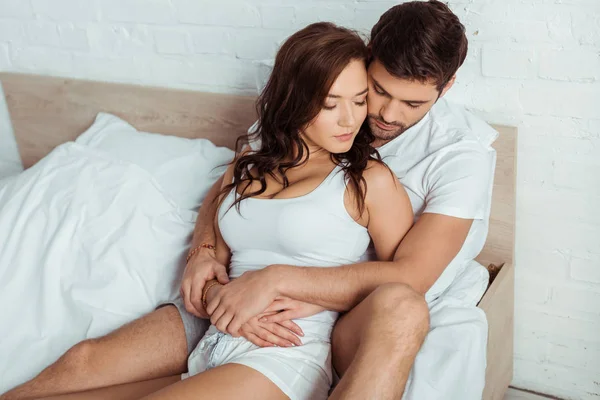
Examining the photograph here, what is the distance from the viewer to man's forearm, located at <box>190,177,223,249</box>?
1.78 metres

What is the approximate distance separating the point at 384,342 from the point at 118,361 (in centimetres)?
64

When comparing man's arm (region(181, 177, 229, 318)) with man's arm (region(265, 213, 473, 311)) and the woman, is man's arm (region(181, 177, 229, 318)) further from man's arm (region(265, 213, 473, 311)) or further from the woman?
man's arm (region(265, 213, 473, 311))

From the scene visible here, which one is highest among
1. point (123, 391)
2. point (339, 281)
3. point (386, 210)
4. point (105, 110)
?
point (386, 210)

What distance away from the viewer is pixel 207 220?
1.84m

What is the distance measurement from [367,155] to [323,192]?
0.46 feet

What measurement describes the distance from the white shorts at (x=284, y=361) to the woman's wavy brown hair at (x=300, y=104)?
31 cm

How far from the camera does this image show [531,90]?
1.80m

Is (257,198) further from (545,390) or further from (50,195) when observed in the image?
(545,390)

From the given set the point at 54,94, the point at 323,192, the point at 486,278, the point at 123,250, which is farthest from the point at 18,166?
the point at 486,278

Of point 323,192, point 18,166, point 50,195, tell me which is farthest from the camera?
point 18,166

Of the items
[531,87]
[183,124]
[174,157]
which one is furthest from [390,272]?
[183,124]

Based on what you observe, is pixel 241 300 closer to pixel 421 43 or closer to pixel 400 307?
pixel 400 307

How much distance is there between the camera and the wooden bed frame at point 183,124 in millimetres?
1839

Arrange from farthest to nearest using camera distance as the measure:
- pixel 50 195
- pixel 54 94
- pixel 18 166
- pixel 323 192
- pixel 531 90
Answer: pixel 18 166 → pixel 54 94 → pixel 50 195 → pixel 531 90 → pixel 323 192
